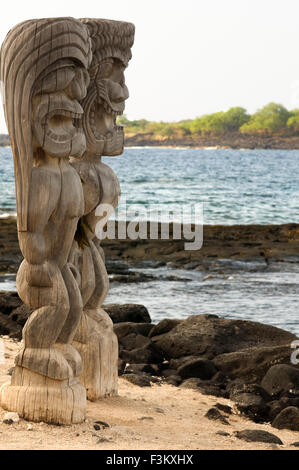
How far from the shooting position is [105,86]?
617 centimetres

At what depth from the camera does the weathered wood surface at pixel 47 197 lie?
A: 5.18 metres

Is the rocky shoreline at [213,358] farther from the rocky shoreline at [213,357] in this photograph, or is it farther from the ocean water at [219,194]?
the ocean water at [219,194]

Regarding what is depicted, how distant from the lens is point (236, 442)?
554cm

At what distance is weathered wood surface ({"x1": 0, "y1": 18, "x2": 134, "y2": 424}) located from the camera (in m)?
5.18

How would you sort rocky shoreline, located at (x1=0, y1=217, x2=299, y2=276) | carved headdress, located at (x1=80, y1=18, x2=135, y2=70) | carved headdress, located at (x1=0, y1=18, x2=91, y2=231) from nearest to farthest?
1. carved headdress, located at (x1=0, y1=18, x2=91, y2=231)
2. carved headdress, located at (x1=80, y1=18, x2=135, y2=70)
3. rocky shoreline, located at (x1=0, y1=217, x2=299, y2=276)

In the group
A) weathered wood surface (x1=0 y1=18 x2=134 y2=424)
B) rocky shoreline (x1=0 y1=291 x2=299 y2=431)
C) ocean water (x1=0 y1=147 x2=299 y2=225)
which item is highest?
weathered wood surface (x1=0 y1=18 x2=134 y2=424)

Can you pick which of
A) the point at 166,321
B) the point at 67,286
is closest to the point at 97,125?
the point at 67,286

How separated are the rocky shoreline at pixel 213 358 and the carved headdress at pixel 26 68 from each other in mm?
2452

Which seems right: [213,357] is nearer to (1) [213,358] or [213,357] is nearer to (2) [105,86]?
(1) [213,358]

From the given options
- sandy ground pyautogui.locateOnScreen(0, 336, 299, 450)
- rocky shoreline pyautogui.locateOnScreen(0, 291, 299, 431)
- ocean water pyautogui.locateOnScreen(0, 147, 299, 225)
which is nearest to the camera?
sandy ground pyautogui.locateOnScreen(0, 336, 299, 450)

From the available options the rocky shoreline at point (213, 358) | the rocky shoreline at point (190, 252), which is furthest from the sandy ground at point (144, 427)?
the rocky shoreline at point (190, 252)

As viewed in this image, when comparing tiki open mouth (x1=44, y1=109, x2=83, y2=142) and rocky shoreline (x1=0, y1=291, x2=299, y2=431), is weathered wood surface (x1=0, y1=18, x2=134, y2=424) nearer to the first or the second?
tiki open mouth (x1=44, y1=109, x2=83, y2=142)

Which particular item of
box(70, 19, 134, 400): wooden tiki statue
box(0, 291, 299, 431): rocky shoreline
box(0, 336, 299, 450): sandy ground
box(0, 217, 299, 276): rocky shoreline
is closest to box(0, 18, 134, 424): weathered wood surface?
box(0, 336, 299, 450): sandy ground

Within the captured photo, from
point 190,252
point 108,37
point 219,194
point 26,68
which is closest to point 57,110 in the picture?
point 26,68
